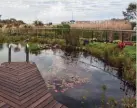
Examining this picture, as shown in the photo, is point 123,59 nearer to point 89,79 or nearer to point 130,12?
point 89,79

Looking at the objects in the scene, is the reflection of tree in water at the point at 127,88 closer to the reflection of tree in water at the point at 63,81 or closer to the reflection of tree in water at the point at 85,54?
the reflection of tree in water at the point at 63,81

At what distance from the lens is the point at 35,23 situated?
3569 centimetres

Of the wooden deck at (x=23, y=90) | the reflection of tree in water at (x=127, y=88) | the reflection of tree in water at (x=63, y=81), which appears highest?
the wooden deck at (x=23, y=90)

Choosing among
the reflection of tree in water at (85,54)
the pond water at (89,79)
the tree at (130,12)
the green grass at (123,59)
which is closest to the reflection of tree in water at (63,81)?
the pond water at (89,79)

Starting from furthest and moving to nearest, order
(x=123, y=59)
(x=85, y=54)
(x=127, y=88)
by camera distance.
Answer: (x=85, y=54)
(x=123, y=59)
(x=127, y=88)

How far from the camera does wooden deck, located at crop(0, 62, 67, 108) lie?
16.0ft

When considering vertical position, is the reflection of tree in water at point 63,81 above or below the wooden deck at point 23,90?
below

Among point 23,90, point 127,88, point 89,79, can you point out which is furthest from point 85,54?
point 23,90

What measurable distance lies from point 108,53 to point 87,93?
220 inches

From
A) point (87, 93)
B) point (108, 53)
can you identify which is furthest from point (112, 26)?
point (87, 93)

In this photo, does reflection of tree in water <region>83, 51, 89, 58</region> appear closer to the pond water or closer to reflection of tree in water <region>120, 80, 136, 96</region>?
the pond water

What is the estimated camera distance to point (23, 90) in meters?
5.52

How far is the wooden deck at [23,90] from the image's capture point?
4891 mm

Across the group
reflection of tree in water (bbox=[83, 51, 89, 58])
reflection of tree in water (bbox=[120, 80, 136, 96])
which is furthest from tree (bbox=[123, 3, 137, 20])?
reflection of tree in water (bbox=[120, 80, 136, 96])
